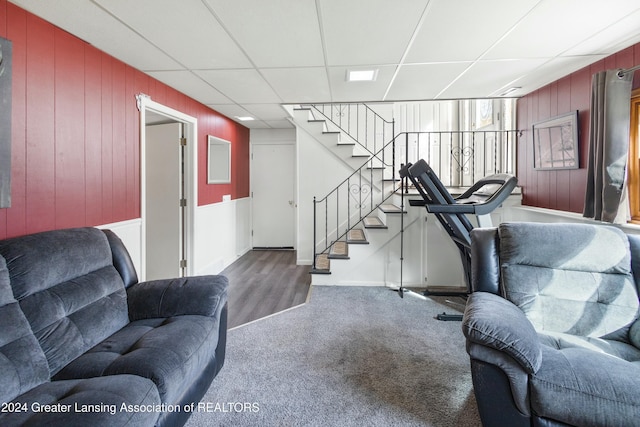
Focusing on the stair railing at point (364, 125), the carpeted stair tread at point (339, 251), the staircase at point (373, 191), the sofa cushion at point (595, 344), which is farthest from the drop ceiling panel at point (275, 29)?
the stair railing at point (364, 125)

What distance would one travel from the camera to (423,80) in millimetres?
3326

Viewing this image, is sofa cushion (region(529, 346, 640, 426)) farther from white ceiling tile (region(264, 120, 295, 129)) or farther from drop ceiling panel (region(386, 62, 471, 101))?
white ceiling tile (region(264, 120, 295, 129))

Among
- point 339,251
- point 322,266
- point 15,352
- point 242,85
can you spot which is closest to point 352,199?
point 339,251

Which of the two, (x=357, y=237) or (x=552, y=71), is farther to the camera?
(x=357, y=237)

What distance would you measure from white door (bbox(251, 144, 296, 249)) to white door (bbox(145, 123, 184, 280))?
2.29 meters

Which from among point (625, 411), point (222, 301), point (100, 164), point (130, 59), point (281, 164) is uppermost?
point (130, 59)

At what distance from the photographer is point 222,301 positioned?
2127 millimetres

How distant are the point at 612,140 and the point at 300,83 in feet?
9.37

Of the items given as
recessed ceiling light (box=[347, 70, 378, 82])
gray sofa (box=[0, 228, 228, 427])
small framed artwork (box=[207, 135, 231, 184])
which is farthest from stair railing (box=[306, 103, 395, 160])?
gray sofa (box=[0, 228, 228, 427])

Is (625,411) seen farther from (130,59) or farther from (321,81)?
(130,59)

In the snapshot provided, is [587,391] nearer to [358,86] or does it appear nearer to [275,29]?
[275,29]

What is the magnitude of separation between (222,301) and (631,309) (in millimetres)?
2492

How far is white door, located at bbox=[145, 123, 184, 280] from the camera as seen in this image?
13.3ft

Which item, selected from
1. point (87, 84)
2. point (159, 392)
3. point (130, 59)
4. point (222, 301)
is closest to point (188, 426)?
point (159, 392)
